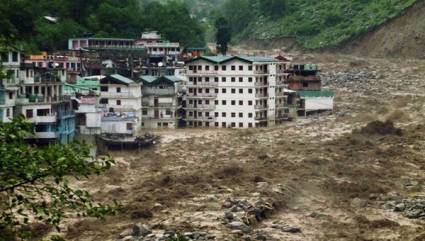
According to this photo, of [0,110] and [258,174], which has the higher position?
[0,110]

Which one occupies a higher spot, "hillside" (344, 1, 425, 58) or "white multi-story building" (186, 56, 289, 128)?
"hillside" (344, 1, 425, 58)

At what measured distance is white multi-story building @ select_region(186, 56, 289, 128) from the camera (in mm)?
58781

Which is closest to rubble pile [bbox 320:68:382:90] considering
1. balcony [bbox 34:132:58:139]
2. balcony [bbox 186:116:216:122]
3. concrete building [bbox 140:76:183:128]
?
balcony [bbox 186:116:216:122]

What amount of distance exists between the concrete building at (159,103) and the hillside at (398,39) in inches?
1635

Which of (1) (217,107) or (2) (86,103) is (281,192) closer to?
(2) (86,103)

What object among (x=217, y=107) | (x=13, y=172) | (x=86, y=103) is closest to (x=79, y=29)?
(x=217, y=107)

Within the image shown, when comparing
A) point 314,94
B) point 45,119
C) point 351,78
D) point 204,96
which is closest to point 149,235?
point 45,119

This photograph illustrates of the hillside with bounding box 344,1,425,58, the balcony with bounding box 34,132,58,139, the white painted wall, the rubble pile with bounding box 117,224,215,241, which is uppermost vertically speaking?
the hillside with bounding box 344,1,425,58

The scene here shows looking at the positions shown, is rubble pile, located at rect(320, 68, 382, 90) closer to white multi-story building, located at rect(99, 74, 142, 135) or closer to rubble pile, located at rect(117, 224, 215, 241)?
white multi-story building, located at rect(99, 74, 142, 135)

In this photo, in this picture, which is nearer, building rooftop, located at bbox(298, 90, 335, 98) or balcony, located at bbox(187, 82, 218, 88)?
balcony, located at bbox(187, 82, 218, 88)

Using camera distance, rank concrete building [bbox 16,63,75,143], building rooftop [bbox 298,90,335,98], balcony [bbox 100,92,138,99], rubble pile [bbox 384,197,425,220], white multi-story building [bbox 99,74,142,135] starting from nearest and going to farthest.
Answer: rubble pile [bbox 384,197,425,220] → concrete building [bbox 16,63,75,143] → white multi-story building [bbox 99,74,142,135] → balcony [bbox 100,92,138,99] → building rooftop [bbox 298,90,335,98]

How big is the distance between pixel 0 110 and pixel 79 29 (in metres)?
33.5

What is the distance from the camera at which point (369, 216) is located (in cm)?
3216

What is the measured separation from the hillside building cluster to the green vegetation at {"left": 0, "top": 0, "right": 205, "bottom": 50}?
2904 mm
